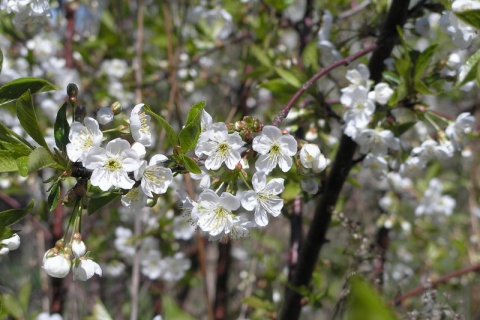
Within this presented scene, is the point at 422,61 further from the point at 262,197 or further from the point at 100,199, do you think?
the point at 100,199

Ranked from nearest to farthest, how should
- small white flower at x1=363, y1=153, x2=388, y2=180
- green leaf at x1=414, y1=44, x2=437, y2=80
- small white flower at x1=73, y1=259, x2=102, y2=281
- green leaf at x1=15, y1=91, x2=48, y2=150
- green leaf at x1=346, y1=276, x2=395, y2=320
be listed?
green leaf at x1=346, y1=276, x2=395, y2=320, green leaf at x1=15, y1=91, x2=48, y2=150, small white flower at x1=73, y1=259, x2=102, y2=281, green leaf at x1=414, y1=44, x2=437, y2=80, small white flower at x1=363, y1=153, x2=388, y2=180

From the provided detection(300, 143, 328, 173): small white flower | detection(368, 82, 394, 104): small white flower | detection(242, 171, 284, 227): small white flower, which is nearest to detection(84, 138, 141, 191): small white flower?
detection(242, 171, 284, 227): small white flower

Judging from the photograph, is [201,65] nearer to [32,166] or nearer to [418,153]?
[418,153]

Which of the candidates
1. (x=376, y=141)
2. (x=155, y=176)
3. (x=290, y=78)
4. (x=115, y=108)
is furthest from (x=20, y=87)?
(x=376, y=141)

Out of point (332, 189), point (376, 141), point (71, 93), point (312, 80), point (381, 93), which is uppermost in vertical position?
point (71, 93)

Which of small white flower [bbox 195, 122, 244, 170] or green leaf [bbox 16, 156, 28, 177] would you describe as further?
small white flower [bbox 195, 122, 244, 170]

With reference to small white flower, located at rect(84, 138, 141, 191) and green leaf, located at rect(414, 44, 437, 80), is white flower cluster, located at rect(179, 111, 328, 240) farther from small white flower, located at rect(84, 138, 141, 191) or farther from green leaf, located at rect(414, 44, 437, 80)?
green leaf, located at rect(414, 44, 437, 80)

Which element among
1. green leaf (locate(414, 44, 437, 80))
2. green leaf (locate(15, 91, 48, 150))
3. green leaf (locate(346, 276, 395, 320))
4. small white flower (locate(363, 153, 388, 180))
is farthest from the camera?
small white flower (locate(363, 153, 388, 180))
